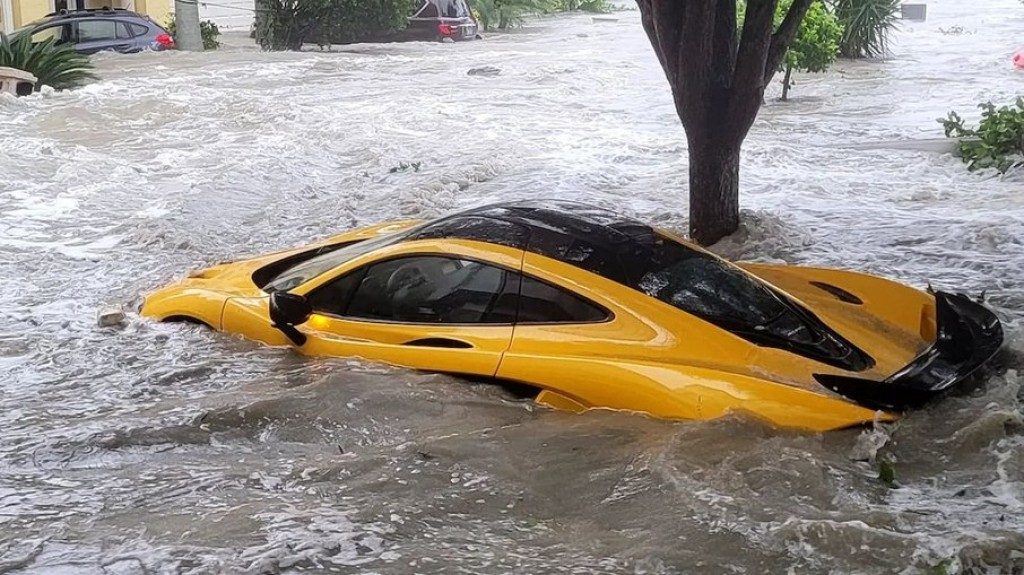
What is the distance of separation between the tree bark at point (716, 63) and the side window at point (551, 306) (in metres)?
3.91

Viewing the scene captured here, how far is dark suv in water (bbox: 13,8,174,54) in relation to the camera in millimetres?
21188

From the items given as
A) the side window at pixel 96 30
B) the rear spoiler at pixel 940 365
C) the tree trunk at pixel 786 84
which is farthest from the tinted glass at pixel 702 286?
the side window at pixel 96 30

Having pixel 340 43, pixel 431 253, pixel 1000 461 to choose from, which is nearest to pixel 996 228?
pixel 1000 461

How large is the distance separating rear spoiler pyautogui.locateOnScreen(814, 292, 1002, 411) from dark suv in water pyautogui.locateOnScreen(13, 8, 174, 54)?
19.5 metres

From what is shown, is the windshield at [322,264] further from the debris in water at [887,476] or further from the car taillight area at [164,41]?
the car taillight area at [164,41]

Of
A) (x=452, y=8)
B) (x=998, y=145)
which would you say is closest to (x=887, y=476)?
(x=998, y=145)

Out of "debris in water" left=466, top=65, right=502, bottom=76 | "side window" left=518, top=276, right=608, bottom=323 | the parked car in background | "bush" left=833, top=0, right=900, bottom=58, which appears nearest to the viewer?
"side window" left=518, top=276, right=608, bottom=323

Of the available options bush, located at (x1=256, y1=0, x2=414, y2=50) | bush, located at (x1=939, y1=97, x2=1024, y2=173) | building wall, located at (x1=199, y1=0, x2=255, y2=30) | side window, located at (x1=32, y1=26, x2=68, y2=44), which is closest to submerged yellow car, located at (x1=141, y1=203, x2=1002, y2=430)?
bush, located at (x1=939, y1=97, x2=1024, y2=173)

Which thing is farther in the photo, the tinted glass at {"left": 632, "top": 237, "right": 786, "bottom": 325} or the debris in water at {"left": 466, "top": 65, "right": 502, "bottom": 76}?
the debris in water at {"left": 466, "top": 65, "right": 502, "bottom": 76}

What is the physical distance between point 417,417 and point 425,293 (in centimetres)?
64

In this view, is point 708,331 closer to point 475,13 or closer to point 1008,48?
point 1008,48

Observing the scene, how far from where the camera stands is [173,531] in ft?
12.8

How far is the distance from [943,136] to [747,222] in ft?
20.7

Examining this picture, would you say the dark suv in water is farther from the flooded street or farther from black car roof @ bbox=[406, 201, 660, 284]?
black car roof @ bbox=[406, 201, 660, 284]
